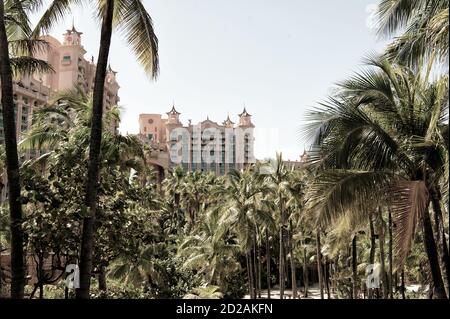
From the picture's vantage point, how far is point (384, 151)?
964 cm

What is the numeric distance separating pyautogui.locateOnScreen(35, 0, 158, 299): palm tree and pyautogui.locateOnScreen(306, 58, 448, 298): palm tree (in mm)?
4438

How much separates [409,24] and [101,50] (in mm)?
7052

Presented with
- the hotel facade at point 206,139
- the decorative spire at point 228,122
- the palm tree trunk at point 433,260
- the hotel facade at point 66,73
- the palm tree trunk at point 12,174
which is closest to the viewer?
the palm tree trunk at point 433,260

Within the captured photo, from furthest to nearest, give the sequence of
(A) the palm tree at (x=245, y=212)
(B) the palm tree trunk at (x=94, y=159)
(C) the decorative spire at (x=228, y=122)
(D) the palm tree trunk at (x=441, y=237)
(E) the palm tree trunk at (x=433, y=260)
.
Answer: (C) the decorative spire at (x=228, y=122)
(A) the palm tree at (x=245, y=212)
(B) the palm tree trunk at (x=94, y=159)
(E) the palm tree trunk at (x=433, y=260)
(D) the palm tree trunk at (x=441, y=237)

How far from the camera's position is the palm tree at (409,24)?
9438mm

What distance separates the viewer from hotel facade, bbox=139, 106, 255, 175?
86.2 m

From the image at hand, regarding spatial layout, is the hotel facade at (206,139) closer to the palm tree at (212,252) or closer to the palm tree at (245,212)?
the palm tree at (212,252)

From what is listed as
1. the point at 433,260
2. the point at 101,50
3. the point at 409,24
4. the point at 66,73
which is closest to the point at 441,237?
the point at 433,260

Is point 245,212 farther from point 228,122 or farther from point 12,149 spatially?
point 228,122

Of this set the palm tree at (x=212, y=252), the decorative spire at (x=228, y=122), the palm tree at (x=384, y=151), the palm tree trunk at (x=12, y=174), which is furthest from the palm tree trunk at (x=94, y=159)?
the decorative spire at (x=228, y=122)

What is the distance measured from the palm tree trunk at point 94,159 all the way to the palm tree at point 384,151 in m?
4.52

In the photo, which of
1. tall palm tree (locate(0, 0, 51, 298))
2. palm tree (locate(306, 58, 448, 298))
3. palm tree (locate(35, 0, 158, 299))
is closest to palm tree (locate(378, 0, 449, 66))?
palm tree (locate(306, 58, 448, 298))

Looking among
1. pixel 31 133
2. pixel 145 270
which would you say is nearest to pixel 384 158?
pixel 31 133

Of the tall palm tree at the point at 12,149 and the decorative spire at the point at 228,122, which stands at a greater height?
the decorative spire at the point at 228,122
